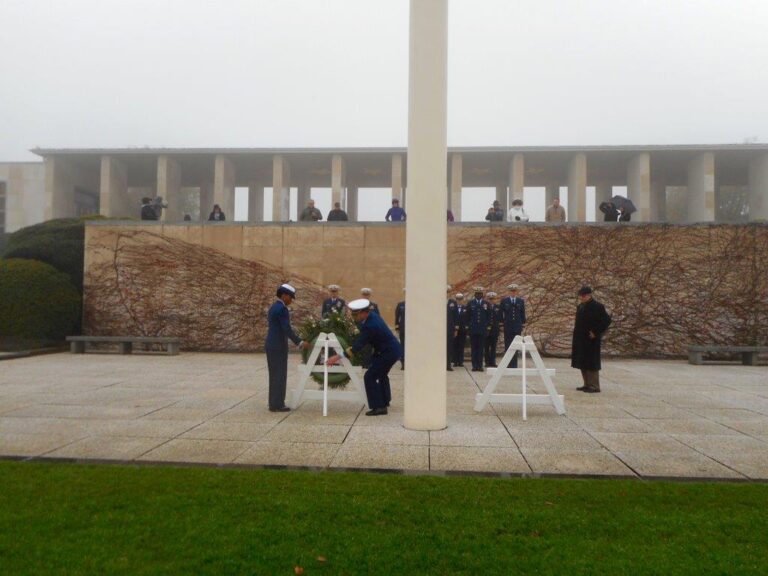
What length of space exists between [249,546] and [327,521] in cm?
59

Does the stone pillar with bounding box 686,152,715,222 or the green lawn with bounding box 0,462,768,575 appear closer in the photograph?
the green lawn with bounding box 0,462,768,575

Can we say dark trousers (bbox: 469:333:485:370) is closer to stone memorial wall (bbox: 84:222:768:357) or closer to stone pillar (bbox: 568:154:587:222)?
stone memorial wall (bbox: 84:222:768:357)

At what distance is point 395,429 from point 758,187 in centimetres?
3099

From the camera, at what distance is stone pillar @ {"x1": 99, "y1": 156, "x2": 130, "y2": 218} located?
1315 inches

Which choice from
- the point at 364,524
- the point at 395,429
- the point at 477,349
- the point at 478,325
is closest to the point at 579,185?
the point at 477,349

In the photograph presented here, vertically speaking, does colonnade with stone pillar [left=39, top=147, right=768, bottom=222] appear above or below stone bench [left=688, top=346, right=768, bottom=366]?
above

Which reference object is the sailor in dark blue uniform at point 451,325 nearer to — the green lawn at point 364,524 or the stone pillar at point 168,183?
the green lawn at point 364,524

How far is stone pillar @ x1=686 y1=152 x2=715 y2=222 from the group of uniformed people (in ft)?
69.5

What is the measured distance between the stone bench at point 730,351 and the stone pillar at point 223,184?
935 inches

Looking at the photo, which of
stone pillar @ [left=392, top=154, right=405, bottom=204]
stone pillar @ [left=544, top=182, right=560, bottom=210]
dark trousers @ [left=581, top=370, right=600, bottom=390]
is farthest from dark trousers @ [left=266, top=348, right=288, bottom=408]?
stone pillar @ [left=544, top=182, right=560, bottom=210]

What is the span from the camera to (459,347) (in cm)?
1389

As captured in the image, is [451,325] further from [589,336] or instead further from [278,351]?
[278,351]

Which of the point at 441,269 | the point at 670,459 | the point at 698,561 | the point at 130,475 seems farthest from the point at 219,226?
the point at 698,561

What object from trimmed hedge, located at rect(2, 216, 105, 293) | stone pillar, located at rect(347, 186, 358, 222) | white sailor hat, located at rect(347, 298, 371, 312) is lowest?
white sailor hat, located at rect(347, 298, 371, 312)
